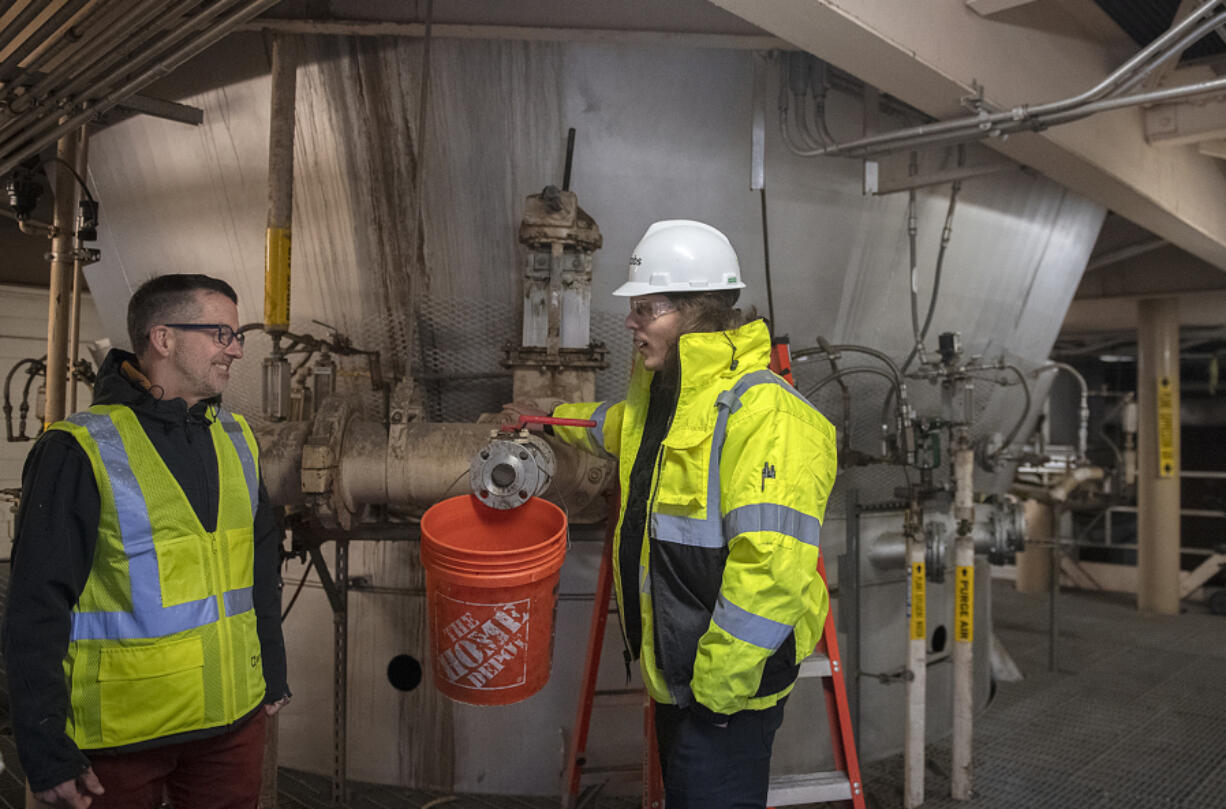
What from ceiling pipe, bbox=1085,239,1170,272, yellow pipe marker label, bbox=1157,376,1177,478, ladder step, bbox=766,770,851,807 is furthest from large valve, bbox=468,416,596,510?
yellow pipe marker label, bbox=1157,376,1177,478

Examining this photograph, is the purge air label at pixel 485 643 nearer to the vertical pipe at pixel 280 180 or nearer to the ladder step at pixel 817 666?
the ladder step at pixel 817 666

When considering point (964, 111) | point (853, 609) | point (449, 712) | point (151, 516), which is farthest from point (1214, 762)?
point (151, 516)

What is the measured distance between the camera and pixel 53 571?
1.58m

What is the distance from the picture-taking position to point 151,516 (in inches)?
67.8

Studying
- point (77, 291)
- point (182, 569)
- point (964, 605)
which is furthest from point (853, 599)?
point (77, 291)

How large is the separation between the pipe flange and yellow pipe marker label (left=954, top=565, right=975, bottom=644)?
2090 millimetres

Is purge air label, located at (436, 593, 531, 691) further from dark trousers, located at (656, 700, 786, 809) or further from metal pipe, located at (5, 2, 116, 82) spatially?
metal pipe, located at (5, 2, 116, 82)

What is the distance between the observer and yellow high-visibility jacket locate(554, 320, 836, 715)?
1.72 metres

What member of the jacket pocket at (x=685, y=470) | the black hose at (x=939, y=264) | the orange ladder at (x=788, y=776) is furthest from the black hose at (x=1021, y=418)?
the jacket pocket at (x=685, y=470)

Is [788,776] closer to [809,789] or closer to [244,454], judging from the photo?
[809,789]

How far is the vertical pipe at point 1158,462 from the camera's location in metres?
7.22

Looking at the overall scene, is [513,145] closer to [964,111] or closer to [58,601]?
[964,111]

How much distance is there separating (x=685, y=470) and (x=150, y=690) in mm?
1167

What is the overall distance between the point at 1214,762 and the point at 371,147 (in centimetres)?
441
